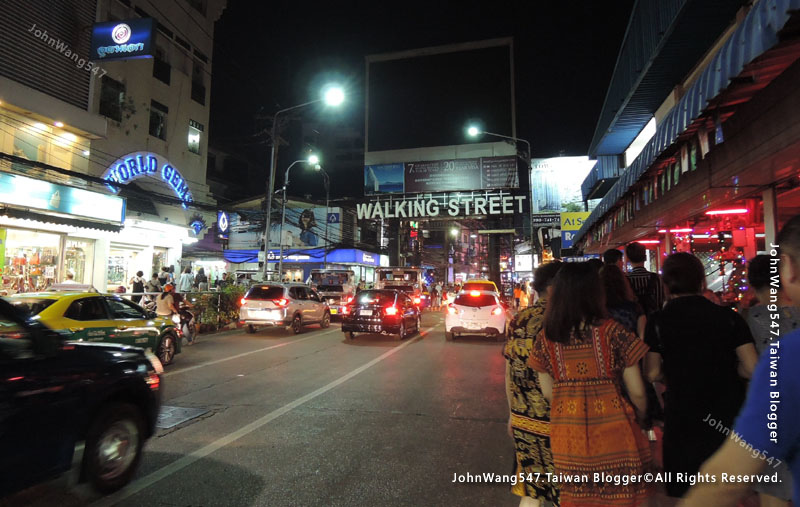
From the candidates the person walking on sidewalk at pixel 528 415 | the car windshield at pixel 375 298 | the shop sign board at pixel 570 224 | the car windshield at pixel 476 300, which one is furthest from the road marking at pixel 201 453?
the shop sign board at pixel 570 224

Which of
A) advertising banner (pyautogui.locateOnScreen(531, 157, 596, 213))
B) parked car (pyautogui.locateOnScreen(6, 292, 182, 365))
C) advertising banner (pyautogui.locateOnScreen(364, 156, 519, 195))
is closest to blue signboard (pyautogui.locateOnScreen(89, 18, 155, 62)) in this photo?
parked car (pyautogui.locateOnScreen(6, 292, 182, 365))

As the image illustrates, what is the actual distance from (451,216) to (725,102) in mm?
22813

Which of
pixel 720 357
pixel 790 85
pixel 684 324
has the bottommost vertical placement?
pixel 720 357

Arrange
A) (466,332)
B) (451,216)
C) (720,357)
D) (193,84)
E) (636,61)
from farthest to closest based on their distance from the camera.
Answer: (451,216) → (193,84) → (466,332) → (636,61) → (720,357)

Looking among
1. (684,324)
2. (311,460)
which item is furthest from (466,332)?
(684,324)

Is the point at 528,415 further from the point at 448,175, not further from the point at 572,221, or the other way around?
the point at 448,175

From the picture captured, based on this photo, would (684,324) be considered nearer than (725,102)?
Yes

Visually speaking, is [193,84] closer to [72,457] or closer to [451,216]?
[451,216]

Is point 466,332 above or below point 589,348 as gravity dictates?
below

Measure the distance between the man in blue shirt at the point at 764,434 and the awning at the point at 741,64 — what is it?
308 centimetres

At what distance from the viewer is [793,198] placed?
6988 millimetres

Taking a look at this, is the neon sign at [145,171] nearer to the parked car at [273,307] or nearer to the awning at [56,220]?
the awning at [56,220]

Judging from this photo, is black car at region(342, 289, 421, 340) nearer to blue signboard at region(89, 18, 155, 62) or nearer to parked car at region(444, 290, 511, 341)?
parked car at region(444, 290, 511, 341)

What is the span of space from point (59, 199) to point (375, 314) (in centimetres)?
1041
